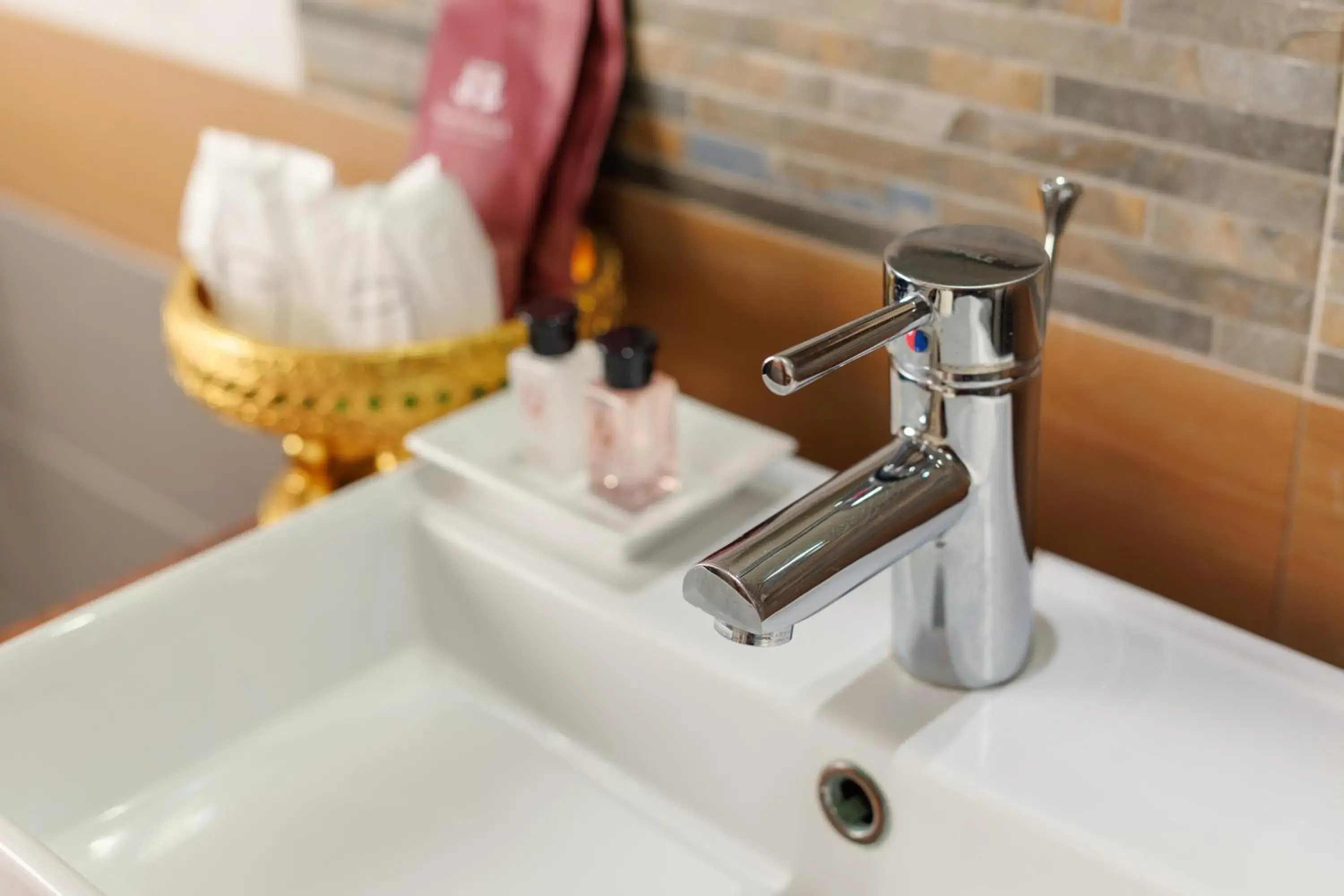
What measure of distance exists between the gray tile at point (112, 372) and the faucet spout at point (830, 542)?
78cm

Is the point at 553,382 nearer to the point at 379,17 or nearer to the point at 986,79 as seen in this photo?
the point at 986,79

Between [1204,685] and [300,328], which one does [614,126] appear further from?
[1204,685]

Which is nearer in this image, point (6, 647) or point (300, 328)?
point (6, 647)

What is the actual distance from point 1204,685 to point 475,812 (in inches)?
12.3

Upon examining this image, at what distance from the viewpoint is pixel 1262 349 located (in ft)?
2.10

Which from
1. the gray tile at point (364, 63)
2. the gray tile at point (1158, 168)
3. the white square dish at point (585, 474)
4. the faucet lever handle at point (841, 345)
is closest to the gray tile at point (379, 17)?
the gray tile at point (364, 63)

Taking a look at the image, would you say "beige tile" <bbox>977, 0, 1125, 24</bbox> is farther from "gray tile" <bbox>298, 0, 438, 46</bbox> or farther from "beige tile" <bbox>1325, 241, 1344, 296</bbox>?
"gray tile" <bbox>298, 0, 438, 46</bbox>

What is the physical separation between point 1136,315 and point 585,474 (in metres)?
0.27

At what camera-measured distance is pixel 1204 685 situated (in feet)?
2.01

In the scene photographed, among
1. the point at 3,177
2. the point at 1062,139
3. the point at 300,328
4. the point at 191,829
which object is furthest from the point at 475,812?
the point at 3,177

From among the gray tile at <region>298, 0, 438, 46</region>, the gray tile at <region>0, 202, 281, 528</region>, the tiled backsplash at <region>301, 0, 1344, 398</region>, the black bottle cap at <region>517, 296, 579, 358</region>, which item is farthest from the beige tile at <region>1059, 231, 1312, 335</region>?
the gray tile at <region>0, 202, 281, 528</region>

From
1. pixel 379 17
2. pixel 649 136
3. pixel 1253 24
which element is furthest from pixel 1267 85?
pixel 379 17

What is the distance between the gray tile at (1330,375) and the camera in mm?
621

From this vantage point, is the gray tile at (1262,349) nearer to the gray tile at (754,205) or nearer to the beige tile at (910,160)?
the beige tile at (910,160)
